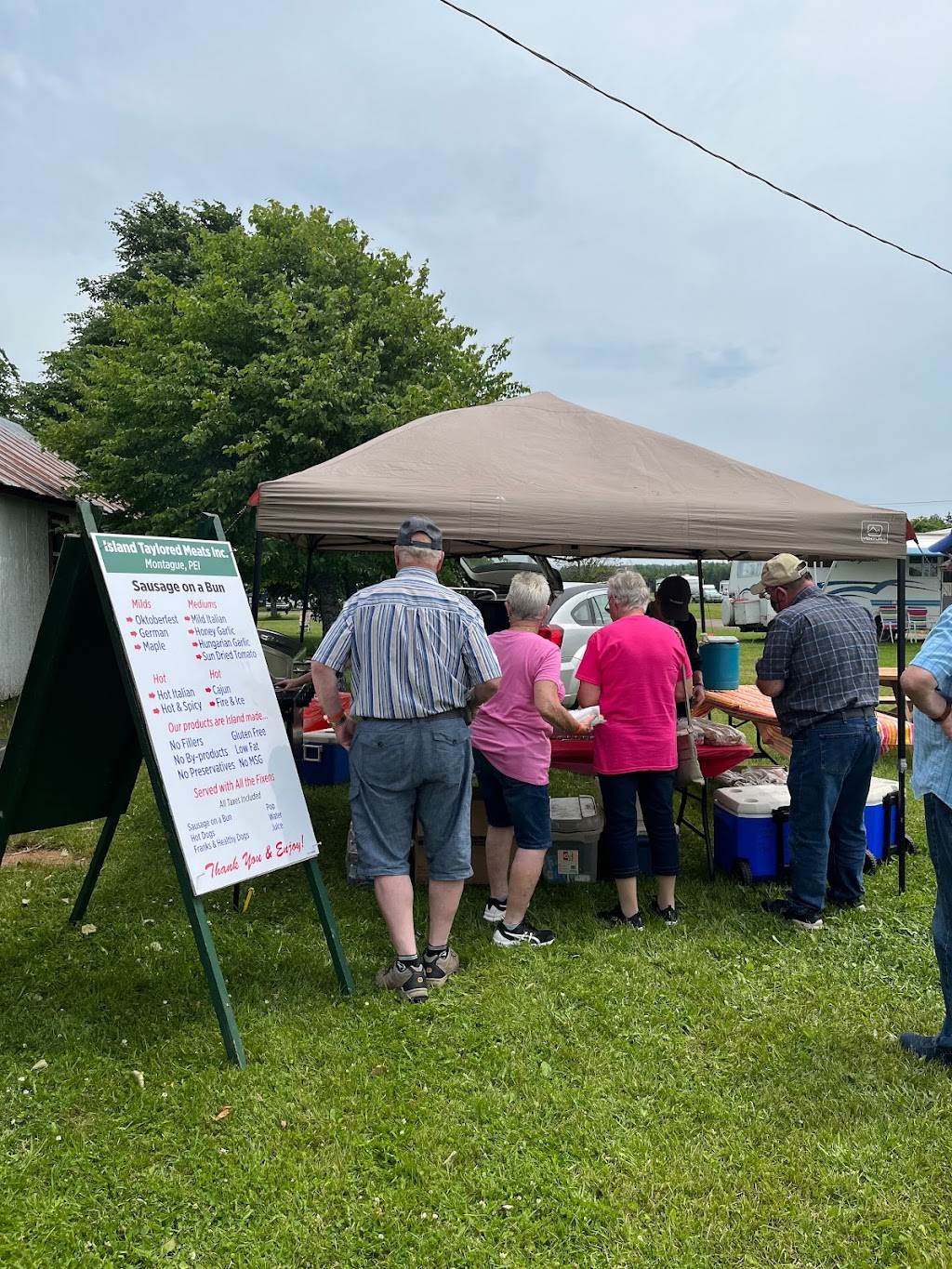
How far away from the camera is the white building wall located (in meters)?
13.8

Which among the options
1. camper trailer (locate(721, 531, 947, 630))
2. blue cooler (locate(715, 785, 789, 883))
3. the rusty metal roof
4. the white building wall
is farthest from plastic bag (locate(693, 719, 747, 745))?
camper trailer (locate(721, 531, 947, 630))

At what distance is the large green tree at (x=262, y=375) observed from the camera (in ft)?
40.5

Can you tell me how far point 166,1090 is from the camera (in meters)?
→ 3.00

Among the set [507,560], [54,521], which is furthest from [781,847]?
[54,521]

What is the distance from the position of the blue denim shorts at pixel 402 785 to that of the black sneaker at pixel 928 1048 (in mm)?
1836

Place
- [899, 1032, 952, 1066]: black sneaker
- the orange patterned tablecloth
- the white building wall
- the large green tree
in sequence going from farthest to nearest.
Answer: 1. the white building wall
2. the large green tree
3. the orange patterned tablecloth
4. [899, 1032, 952, 1066]: black sneaker

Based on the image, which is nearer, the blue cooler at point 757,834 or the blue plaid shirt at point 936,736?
the blue plaid shirt at point 936,736

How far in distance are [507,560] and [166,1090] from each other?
9788 mm

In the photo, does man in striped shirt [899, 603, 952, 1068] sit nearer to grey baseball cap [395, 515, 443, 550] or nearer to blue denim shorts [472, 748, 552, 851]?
blue denim shorts [472, 748, 552, 851]

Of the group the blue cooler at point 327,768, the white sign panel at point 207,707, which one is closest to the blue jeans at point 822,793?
the white sign panel at point 207,707

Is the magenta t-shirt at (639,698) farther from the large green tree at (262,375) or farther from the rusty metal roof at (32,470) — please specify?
the rusty metal roof at (32,470)

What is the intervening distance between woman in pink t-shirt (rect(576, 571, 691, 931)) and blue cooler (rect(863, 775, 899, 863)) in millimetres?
1673

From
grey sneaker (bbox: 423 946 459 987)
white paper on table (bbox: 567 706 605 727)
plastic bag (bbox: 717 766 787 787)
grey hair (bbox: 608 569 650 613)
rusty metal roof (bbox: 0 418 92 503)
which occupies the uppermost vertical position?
rusty metal roof (bbox: 0 418 92 503)

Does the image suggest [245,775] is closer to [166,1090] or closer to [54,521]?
[166,1090]
